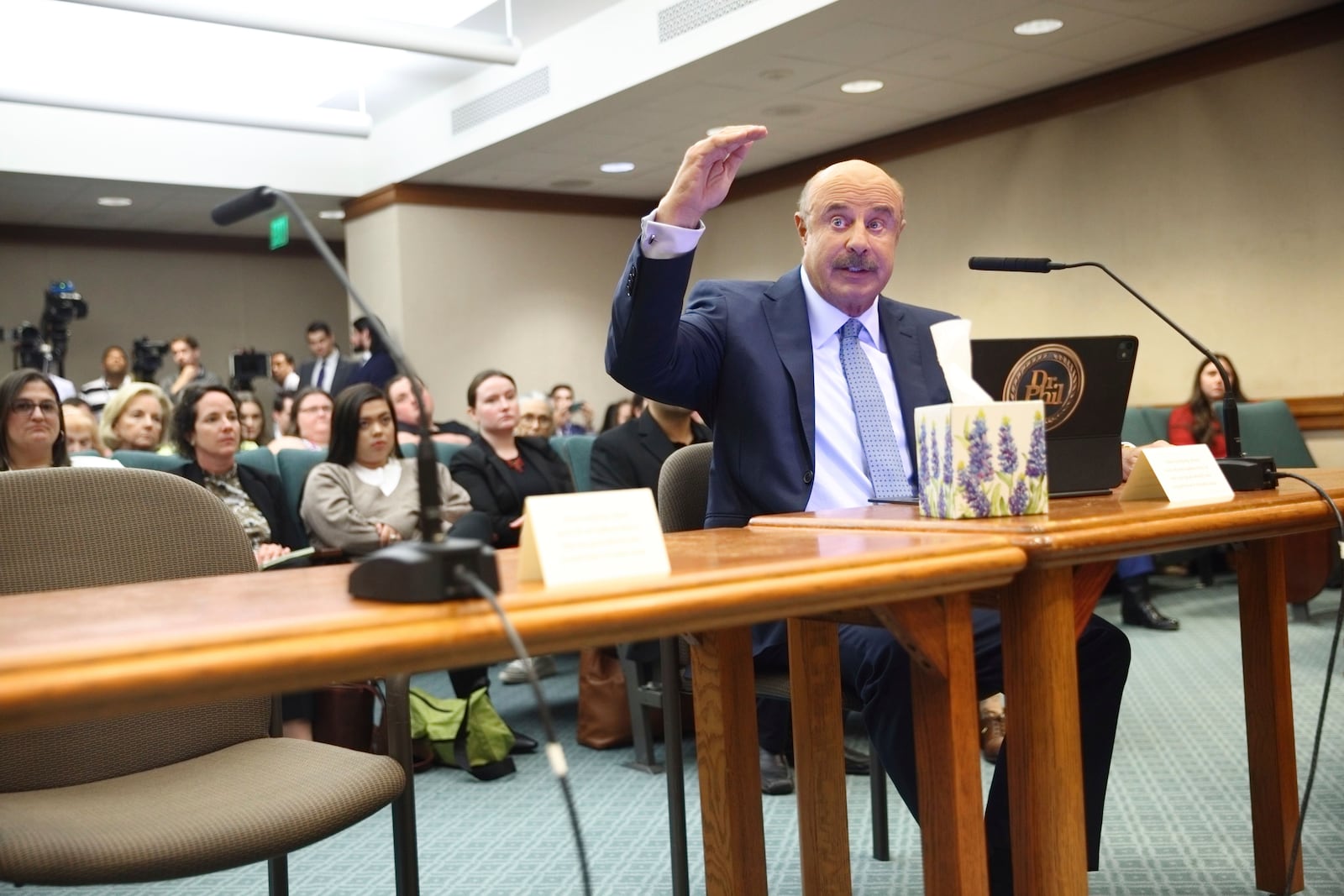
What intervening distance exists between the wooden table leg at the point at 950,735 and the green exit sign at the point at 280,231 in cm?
66

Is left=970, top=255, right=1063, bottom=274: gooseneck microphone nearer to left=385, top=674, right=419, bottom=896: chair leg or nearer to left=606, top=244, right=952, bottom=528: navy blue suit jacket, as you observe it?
left=606, top=244, right=952, bottom=528: navy blue suit jacket

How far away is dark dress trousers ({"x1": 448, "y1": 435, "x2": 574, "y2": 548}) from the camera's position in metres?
3.76

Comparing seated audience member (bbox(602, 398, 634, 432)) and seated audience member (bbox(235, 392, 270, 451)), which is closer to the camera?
seated audience member (bbox(235, 392, 270, 451))

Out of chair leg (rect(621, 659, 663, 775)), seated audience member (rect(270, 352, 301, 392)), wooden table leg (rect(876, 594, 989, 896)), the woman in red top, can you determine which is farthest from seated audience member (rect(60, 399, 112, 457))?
seated audience member (rect(270, 352, 301, 392))

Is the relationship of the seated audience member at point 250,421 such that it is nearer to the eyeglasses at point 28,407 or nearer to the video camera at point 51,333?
the eyeglasses at point 28,407

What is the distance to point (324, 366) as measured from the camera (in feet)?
27.8

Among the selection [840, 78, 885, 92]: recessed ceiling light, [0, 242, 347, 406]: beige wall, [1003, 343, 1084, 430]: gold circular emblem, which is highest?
[840, 78, 885, 92]: recessed ceiling light

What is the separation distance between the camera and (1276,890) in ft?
6.03

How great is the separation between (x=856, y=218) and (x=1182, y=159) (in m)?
4.78

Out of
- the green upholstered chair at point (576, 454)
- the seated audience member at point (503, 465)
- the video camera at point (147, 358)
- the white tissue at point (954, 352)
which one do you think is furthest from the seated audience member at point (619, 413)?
the white tissue at point (954, 352)

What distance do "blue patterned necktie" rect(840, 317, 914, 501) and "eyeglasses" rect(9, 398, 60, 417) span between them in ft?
6.65

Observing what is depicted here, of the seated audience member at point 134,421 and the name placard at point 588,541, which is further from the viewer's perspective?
the seated audience member at point 134,421

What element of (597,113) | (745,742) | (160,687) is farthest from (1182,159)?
(160,687)

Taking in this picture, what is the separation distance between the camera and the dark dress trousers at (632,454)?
344 centimetres
